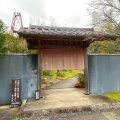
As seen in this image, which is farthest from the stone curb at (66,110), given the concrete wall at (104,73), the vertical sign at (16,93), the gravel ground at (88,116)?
the concrete wall at (104,73)

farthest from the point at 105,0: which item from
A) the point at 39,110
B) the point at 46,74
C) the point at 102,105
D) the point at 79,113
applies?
the point at 46,74

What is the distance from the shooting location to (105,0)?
7.80 meters

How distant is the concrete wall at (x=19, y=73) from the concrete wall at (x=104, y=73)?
3.31 metres

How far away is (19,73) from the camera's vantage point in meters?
7.17

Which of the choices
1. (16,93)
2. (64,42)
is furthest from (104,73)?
(16,93)

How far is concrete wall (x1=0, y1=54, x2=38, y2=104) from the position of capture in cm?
688

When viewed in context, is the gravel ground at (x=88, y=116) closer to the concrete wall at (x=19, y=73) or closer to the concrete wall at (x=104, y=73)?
the concrete wall at (x=19, y=73)

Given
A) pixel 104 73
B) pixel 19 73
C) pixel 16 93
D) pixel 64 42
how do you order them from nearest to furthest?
pixel 16 93 → pixel 19 73 → pixel 64 42 → pixel 104 73

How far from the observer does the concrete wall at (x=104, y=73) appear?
8094 millimetres

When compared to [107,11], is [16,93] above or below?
below

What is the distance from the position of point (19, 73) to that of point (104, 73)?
4.94 m

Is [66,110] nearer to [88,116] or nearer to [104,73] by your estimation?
[88,116]

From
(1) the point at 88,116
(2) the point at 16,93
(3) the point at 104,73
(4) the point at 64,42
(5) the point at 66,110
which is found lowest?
(1) the point at 88,116

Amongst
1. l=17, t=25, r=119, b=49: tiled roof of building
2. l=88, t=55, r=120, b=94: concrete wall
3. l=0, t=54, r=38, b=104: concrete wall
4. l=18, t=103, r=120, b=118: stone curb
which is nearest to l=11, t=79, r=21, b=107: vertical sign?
l=0, t=54, r=38, b=104: concrete wall
